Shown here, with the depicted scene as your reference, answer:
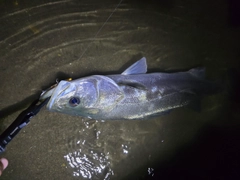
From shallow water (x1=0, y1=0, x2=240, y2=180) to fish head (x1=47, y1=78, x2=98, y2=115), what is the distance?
2.65 feet

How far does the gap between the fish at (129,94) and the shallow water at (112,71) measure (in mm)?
531

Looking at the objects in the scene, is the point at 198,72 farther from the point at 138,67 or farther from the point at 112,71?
the point at 112,71

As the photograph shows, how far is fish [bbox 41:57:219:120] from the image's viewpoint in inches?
90.0

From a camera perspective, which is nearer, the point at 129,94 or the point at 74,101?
the point at 74,101

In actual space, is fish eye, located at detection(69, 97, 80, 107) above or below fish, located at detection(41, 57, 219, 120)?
above

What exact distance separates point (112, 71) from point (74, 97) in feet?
3.46

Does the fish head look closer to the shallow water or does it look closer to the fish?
the fish

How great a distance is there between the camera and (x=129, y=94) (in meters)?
2.56

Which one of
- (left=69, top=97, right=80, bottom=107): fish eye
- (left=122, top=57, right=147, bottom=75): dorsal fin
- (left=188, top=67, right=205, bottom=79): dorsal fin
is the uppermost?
(left=69, top=97, right=80, bottom=107): fish eye

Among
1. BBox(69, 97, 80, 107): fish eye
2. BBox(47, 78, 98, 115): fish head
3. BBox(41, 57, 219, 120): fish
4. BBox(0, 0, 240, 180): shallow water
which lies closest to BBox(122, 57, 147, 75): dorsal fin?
BBox(41, 57, 219, 120): fish

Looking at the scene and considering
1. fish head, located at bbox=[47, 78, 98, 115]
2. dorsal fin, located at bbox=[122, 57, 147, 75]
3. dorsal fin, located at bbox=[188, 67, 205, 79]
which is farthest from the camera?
dorsal fin, located at bbox=[188, 67, 205, 79]

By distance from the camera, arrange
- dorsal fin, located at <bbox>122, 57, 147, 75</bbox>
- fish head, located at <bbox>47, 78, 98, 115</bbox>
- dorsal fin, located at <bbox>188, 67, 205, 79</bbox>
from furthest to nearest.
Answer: dorsal fin, located at <bbox>188, 67, 205, 79</bbox> → dorsal fin, located at <bbox>122, 57, 147, 75</bbox> → fish head, located at <bbox>47, 78, 98, 115</bbox>

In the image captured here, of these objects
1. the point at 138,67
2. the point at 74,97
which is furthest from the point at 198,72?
the point at 74,97

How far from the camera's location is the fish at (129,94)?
7.50 ft
